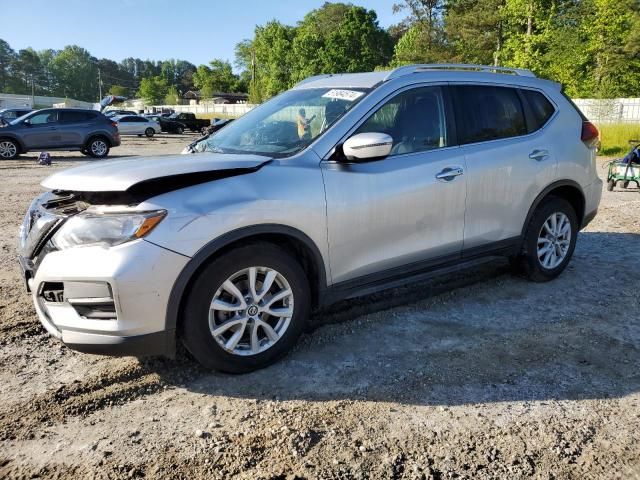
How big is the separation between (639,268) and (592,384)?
288cm

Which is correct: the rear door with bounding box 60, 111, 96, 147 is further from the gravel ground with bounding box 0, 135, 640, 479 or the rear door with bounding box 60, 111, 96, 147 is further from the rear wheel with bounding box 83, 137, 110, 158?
the gravel ground with bounding box 0, 135, 640, 479

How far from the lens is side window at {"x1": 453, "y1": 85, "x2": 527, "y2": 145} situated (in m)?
4.24

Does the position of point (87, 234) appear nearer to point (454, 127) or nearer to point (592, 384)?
point (454, 127)

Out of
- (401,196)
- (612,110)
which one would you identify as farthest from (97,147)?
(612,110)

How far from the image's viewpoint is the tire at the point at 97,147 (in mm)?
18625

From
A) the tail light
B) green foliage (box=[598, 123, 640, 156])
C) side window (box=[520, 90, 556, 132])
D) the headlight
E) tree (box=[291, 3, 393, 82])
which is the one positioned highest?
tree (box=[291, 3, 393, 82])

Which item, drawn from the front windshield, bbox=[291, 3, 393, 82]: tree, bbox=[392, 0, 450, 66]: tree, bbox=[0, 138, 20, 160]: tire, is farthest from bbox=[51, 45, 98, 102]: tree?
the front windshield

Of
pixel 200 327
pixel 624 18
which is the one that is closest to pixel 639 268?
pixel 200 327

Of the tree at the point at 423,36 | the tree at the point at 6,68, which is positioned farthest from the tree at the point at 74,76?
the tree at the point at 423,36

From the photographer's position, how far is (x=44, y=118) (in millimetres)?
18047

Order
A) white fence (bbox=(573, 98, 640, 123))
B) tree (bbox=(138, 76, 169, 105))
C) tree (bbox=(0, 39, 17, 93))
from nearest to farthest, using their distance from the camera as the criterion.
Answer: white fence (bbox=(573, 98, 640, 123)) < tree (bbox=(138, 76, 169, 105)) < tree (bbox=(0, 39, 17, 93))

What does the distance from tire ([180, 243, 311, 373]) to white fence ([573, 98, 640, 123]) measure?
26859mm

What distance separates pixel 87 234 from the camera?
2863 mm

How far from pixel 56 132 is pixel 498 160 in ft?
57.1
